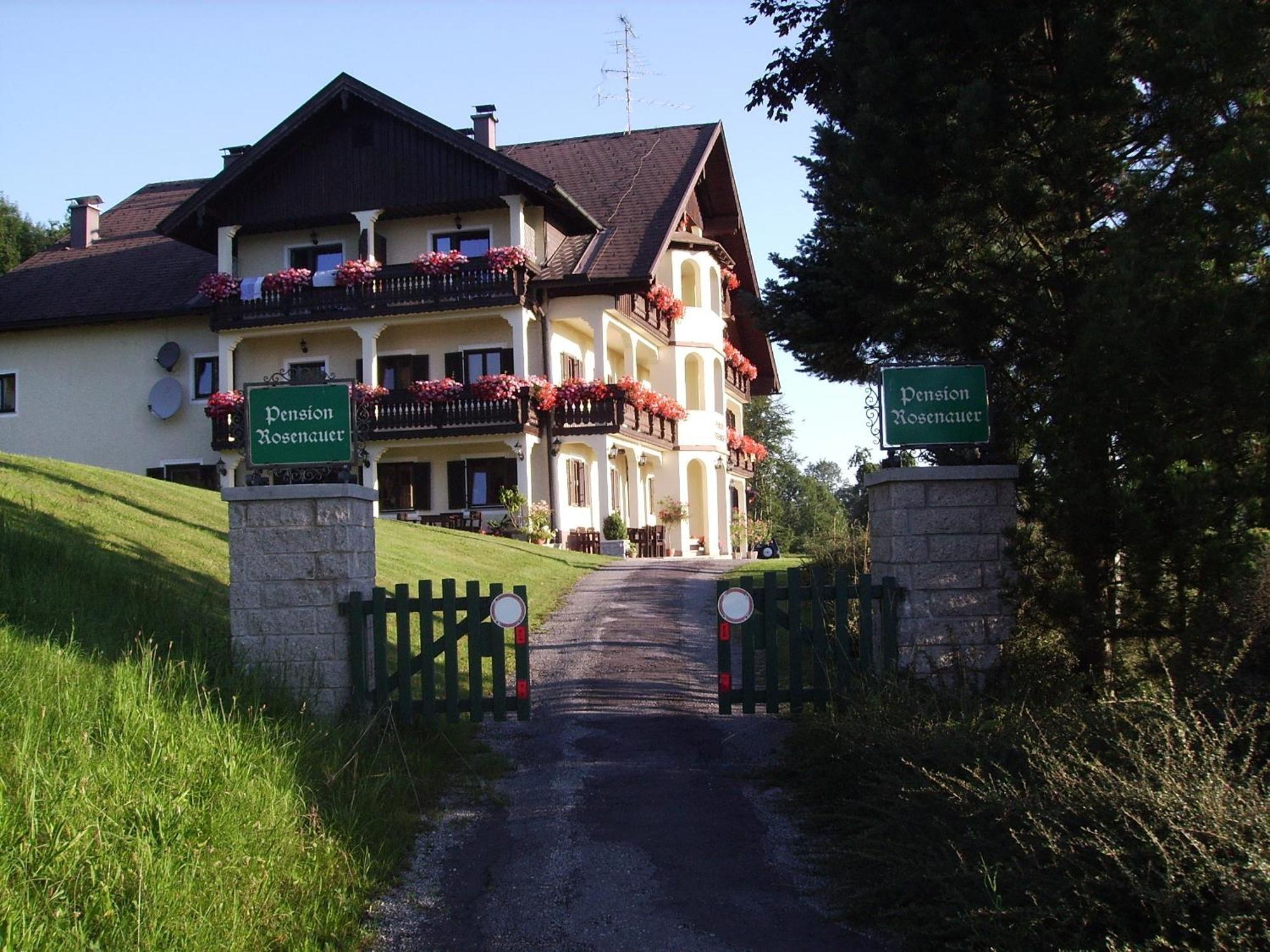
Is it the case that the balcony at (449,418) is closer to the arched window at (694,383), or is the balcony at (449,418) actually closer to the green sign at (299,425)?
the arched window at (694,383)

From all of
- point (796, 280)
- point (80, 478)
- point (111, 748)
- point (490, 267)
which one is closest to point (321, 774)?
point (111, 748)

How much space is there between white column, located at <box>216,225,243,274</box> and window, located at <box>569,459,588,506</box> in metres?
10.3

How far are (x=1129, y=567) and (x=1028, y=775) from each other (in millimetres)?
2335

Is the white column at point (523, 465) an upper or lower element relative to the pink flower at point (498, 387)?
lower

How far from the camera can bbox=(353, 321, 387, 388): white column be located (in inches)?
1223

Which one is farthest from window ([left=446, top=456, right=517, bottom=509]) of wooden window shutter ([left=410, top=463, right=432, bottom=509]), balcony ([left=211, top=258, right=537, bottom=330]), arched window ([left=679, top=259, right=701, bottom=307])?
arched window ([left=679, top=259, right=701, bottom=307])

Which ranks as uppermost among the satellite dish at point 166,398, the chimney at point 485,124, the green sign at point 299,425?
the chimney at point 485,124

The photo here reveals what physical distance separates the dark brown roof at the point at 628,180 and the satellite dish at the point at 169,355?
445 inches

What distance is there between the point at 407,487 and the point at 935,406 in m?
24.3

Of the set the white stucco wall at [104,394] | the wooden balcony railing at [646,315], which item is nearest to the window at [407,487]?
the white stucco wall at [104,394]

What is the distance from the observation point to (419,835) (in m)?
6.77

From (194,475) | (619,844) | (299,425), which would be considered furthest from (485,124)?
(619,844)

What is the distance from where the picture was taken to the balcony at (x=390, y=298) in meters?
29.9

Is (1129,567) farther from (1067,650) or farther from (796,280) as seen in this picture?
(796,280)
